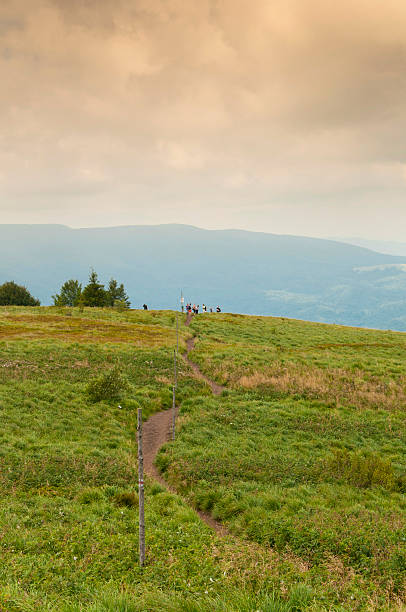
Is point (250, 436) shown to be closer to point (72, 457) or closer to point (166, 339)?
point (72, 457)

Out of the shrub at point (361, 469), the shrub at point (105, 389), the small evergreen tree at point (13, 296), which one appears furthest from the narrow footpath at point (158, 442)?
the small evergreen tree at point (13, 296)

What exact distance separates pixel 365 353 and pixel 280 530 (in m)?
37.9

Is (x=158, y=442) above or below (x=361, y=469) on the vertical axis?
below

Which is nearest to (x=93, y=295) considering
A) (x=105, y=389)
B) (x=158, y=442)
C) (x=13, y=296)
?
(x=13, y=296)

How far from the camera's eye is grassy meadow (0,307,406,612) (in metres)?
7.54

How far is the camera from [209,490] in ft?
45.3

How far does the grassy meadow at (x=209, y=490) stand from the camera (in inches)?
297

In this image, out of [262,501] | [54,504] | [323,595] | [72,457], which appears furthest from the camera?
[72,457]

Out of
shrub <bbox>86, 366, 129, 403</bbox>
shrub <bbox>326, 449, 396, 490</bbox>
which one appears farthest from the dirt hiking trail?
shrub <bbox>326, 449, 396, 490</bbox>

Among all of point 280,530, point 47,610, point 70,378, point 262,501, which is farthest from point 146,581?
point 70,378

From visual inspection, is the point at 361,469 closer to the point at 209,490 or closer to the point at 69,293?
the point at 209,490

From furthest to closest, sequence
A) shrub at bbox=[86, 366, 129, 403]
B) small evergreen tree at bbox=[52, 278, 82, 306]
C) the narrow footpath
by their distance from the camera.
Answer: small evergreen tree at bbox=[52, 278, 82, 306] < shrub at bbox=[86, 366, 129, 403] < the narrow footpath

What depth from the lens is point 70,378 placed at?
25.8m

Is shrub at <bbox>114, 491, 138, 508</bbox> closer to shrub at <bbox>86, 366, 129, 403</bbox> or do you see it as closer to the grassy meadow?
the grassy meadow
